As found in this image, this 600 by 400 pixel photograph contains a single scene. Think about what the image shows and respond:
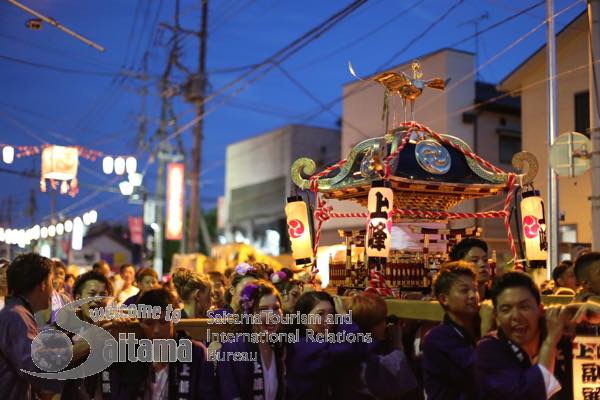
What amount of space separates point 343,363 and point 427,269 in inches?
173

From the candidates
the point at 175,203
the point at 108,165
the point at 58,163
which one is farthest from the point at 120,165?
the point at 175,203

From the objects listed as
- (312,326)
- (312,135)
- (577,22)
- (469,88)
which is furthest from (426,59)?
(312,326)

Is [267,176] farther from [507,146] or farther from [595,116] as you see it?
[595,116]

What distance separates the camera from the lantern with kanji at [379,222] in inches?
289

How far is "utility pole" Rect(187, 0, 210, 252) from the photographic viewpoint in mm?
21188

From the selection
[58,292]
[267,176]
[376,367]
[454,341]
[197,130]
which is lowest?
[376,367]

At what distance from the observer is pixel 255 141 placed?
111 feet

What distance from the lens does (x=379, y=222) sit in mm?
7398

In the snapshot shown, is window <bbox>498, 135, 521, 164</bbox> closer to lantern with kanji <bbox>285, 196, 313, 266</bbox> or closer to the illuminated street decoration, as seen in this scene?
the illuminated street decoration

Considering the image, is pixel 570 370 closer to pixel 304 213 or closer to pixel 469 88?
pixel 304 213

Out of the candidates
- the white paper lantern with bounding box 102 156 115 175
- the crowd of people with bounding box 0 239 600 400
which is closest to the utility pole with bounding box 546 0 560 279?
the crowd of people with bounding box 0 239 600 400

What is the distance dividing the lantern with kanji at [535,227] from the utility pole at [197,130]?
46.6ft

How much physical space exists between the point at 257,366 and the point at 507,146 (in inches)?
741

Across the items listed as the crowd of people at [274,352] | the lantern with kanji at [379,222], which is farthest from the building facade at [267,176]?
the crowd of people at [274,352]
